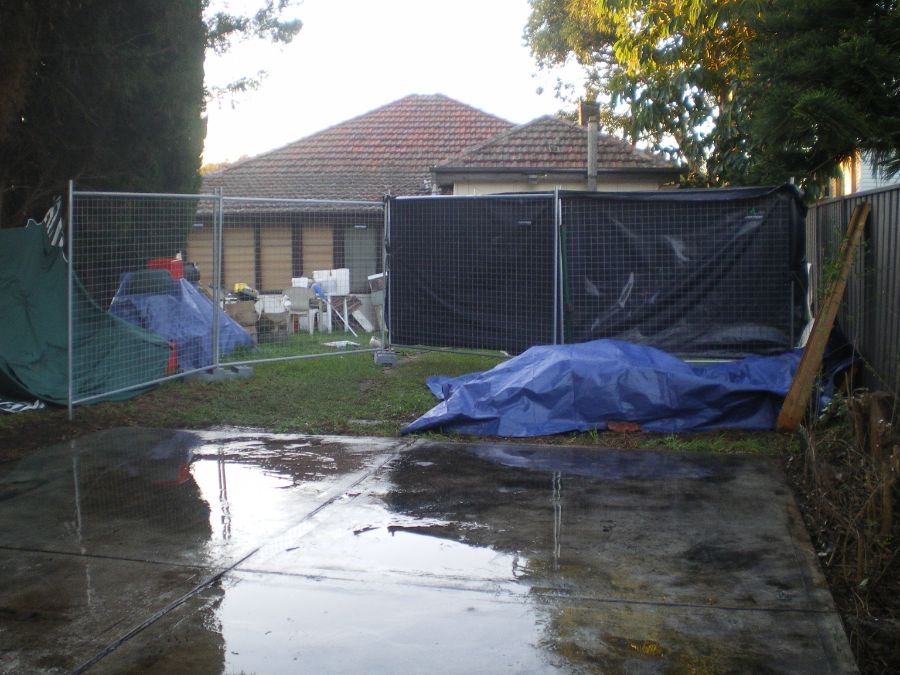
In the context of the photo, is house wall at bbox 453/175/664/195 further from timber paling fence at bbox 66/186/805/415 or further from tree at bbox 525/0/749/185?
timber paling fence at bbox 66/186/805/415

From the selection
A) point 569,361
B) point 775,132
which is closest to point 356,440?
point 569,361

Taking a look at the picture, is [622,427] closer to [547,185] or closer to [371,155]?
[547,185]

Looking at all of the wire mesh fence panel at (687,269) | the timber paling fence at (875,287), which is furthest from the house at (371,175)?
the timber paling fence at (875,287)

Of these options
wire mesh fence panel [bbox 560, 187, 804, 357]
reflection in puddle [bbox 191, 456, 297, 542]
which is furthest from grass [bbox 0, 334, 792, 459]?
wire mesh fence panel [bbox 560, 187, 804, 357]

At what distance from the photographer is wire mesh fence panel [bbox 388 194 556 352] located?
10070 mm

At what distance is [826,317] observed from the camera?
7227mm

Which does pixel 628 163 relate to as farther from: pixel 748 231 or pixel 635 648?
pixel 635 648

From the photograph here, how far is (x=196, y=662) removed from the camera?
3.66 metres

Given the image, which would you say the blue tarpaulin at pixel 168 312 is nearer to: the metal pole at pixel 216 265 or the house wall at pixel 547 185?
the metal pole at pixel 216 265

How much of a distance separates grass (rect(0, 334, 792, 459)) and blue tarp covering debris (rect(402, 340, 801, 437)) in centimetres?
16

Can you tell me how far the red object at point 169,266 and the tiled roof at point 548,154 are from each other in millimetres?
6597

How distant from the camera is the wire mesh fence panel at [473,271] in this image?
10.1m

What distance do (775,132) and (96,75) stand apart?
670 centimetres

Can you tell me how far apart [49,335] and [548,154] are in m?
11.0
